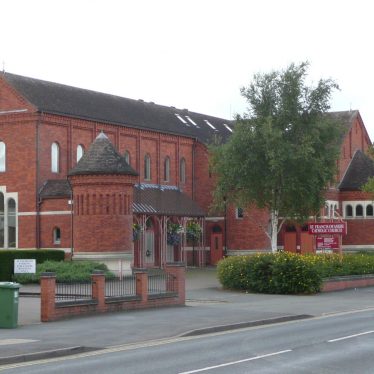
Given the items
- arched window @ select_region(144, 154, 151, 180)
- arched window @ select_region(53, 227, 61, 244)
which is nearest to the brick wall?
arched window @ select_region(53, 227, 61, 244)

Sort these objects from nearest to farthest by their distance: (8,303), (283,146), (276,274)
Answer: (8,303) → (276,274) → (283,146)

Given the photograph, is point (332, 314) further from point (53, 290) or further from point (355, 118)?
point (355, 118)

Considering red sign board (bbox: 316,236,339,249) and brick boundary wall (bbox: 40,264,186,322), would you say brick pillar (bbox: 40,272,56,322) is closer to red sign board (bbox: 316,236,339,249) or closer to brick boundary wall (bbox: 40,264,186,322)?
brick boundary wall (bbox: 40,264,186,322)

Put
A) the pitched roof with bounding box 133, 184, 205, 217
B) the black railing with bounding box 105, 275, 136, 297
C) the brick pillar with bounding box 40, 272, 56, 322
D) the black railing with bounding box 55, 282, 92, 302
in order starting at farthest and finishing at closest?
1. the pitched roof with bounding box 133, 184, 205, 217
2. the black railing with bounding box 105, 275, 136, 297
3. the black railing with bounding box 55, 282, 92, 302
4. the brick pillar with bounding box 40, 272, 56, 322

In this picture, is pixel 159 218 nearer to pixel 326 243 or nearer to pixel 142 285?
pixel 326 243

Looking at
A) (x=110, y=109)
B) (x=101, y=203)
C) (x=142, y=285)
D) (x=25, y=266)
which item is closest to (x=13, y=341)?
(x=142, y=285)

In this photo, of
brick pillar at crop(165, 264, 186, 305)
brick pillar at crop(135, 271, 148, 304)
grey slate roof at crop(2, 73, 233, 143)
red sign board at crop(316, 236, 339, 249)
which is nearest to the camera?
brick pillar at crop(135, 271, 148, 304)

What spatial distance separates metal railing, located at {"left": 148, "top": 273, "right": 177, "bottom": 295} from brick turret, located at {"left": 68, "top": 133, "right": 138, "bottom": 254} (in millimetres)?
15552

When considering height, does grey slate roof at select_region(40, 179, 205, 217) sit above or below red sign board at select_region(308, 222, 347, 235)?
above

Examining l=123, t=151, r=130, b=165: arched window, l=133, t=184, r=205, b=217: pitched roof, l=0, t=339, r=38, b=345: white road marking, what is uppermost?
l=123, t=151, r=130, b=165: arched window

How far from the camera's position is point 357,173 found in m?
67.3

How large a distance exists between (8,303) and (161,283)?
28.6ft

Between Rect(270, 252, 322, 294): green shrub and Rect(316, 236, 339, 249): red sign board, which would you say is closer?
Rect(270, 252, 322, 294): green shrub

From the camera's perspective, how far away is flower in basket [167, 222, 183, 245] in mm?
Answer: 55975
